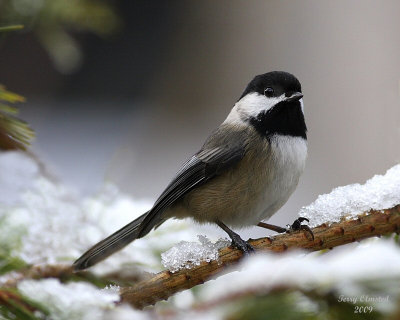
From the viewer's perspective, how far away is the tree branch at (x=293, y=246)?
0.68 meters

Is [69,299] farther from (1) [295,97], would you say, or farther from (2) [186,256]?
(1) [295,97]

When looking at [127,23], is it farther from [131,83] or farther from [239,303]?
[239,303]

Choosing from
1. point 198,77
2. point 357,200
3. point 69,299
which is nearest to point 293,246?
point 357,200

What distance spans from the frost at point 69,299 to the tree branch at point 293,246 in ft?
0.11

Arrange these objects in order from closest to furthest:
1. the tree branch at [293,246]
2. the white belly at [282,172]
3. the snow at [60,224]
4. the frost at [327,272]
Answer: the frost at [327,272] → the tree branch at [293,246] → the snow at [60,224] → the white belly at [282,172]

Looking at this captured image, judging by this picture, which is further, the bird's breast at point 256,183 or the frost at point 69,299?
the bird's breast at point 256,183

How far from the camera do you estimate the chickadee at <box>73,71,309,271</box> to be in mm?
1213

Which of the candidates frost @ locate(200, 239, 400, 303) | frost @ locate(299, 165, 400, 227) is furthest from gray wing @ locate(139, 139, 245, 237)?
frost @ locate(200, 239, 400, 303)

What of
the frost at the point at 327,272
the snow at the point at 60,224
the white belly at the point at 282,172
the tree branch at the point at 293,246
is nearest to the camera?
the frost at the point at 327,272

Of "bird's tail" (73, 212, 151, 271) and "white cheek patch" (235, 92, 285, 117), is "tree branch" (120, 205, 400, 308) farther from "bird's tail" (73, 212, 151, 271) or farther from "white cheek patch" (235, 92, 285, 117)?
"white cheek patch" (235, 92, 285, 117)

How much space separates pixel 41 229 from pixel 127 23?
9.39 feet

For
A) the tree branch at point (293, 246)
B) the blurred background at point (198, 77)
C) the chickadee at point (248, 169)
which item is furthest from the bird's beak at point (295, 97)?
the blurred background at point (198, 77)

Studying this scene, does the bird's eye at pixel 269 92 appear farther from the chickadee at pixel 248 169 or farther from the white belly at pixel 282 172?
the white belly at pixel 282 172

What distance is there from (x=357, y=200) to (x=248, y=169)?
1.62 ft
